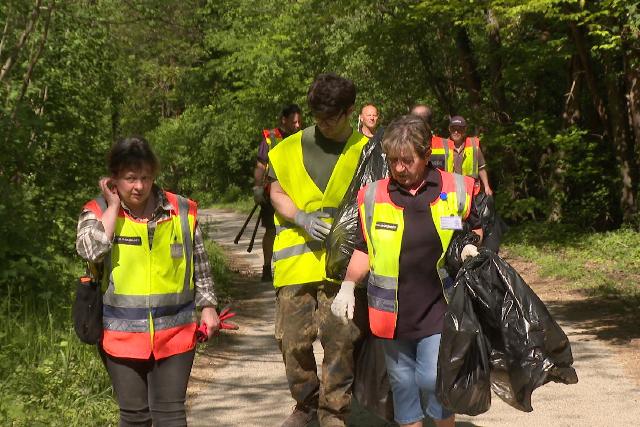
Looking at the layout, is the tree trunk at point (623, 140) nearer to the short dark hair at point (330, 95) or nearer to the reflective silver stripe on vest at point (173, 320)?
the short dark hair at point (330, 95)

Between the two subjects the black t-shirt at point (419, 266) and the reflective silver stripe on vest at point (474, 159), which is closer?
the black t-shirt at point (419, 266)

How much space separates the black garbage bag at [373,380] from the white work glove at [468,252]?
0.87 meters

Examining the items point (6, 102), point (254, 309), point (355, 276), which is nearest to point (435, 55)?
point (254, 309)

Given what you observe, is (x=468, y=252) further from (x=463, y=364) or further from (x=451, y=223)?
(x=463, y=364)

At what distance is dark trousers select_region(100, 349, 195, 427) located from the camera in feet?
13.9

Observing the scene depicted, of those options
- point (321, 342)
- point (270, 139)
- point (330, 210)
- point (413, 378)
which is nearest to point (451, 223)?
point (413, 378)

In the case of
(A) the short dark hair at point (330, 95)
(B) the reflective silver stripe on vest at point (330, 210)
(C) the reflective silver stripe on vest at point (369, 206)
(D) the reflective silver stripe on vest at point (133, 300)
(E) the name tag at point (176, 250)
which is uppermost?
(A) the short dark hair at point (330, 95)

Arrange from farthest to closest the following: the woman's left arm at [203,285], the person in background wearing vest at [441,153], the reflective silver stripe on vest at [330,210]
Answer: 1. the person in background wearing vest at [441,153]
2. the reflective silver stripe on vest at [330,210]
3. the woman's left arm at [203,285]

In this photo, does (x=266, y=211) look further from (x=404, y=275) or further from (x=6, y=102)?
(x=404, y=275)

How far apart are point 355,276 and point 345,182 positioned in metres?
0.94

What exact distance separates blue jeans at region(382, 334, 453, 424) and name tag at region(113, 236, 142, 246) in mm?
1224

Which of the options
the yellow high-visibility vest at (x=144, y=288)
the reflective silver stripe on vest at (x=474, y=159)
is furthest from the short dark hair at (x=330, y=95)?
the reflective silver stripe on vest at (x=474, y=159)

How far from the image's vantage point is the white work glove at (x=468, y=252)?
170 inches

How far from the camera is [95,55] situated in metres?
13.4
